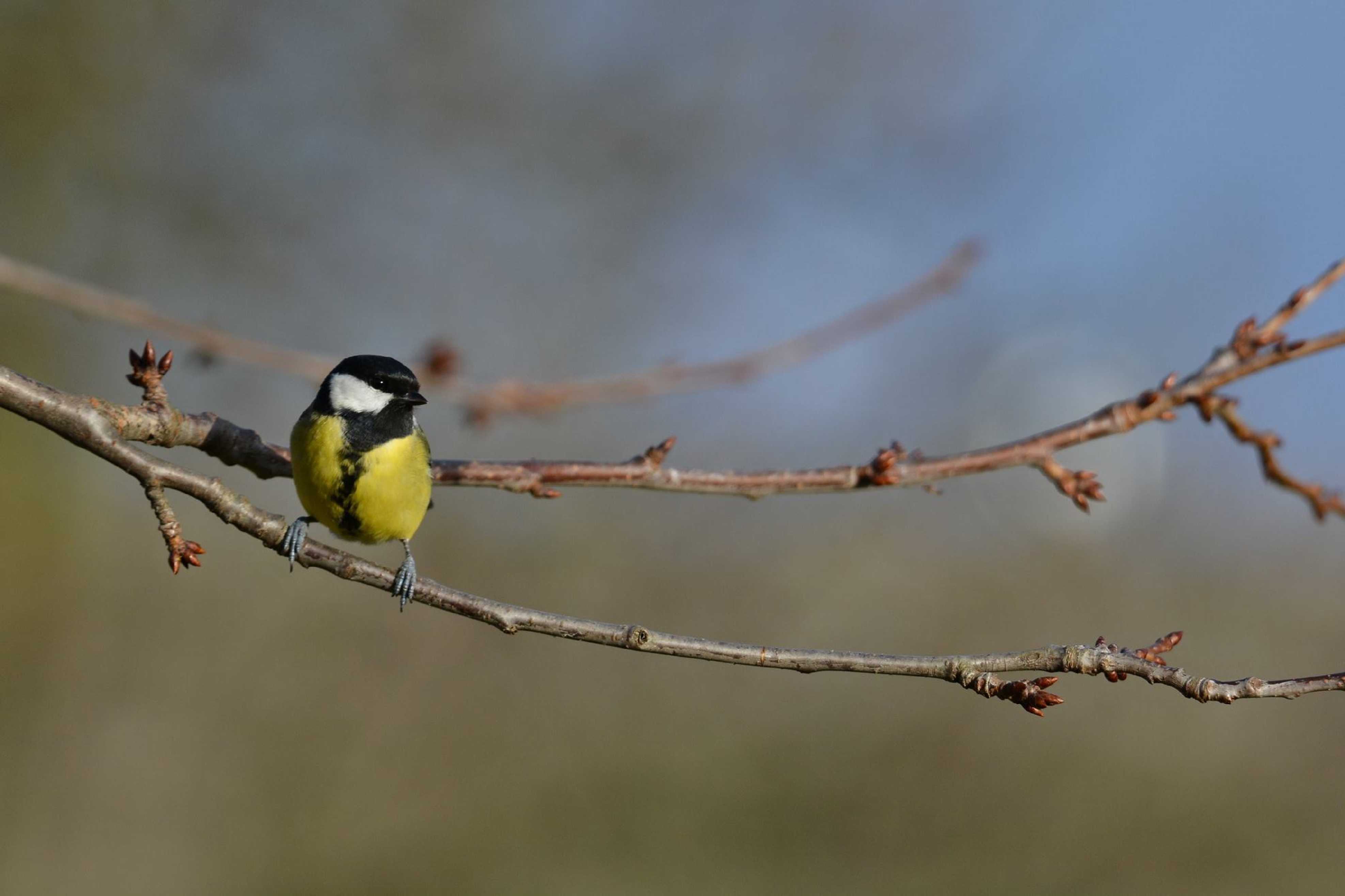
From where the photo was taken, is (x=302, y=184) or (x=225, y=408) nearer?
(x=225, y=408)

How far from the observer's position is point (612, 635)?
2.01m

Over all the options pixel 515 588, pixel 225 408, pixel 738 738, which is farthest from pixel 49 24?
pixel 738 738

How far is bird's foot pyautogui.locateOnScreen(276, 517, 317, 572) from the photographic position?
2.29m

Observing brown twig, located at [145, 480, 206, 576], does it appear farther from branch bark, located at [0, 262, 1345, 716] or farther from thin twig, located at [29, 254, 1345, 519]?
thin twig, located at [29, 254, 1345, 519]

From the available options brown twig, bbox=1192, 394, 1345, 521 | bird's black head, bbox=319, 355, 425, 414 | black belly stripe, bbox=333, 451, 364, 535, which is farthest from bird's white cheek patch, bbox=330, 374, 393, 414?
brown twig, bbox=1192, 394, 1345, 521

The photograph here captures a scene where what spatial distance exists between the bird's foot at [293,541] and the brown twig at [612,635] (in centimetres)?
Answer: 3

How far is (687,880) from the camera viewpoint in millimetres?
8086

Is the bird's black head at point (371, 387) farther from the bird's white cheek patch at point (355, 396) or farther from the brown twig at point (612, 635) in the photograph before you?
the brown twig at point (612, 635)

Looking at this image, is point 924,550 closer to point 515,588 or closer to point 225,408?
point 515,588

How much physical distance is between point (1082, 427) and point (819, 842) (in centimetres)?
633

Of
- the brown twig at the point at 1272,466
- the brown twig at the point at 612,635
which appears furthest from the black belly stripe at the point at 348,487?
the brown twig at the point at 1272,466

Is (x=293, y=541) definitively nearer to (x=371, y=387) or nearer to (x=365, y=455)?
(x=365, y=455)

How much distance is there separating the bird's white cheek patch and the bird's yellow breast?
0.20 feet

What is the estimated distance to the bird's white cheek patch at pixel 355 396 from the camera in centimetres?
300
